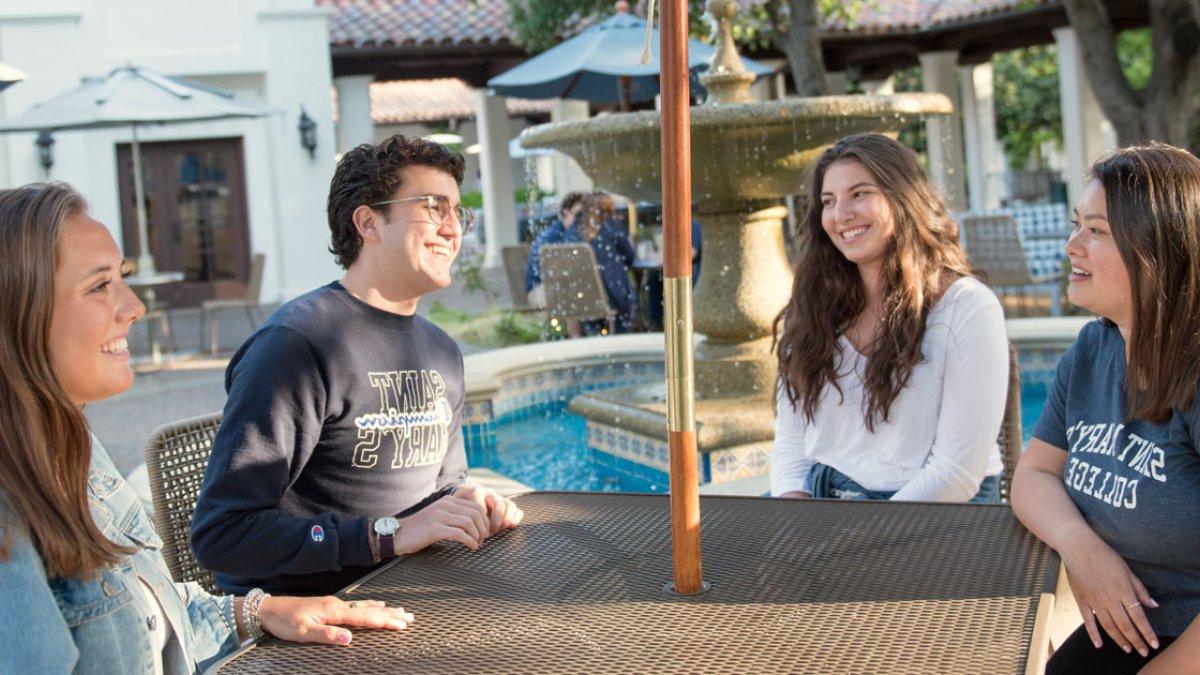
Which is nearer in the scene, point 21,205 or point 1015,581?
point 21,205

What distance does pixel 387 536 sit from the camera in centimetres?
212

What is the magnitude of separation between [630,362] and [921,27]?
47.4ft

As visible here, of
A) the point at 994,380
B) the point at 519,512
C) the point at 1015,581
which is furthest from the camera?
the point at 994,380

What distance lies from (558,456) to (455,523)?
14.0 ft

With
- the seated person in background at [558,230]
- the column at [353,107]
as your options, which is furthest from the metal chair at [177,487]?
the column at [353,107]

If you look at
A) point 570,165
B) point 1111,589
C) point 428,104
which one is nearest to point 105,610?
point 1111,589

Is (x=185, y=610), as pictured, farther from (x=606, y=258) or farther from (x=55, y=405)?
(x=606, y=258)

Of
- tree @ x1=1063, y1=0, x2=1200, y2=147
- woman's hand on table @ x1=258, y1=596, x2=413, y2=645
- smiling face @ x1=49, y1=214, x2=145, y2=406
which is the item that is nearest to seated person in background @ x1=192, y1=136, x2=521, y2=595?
woman's hand on table @ x1=258, y1=596, x2=413, y2=645

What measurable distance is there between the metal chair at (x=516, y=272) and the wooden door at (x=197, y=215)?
756cm

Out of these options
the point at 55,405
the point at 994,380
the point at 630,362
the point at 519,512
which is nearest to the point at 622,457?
the point at 630,362

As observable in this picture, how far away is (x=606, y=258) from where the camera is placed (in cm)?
927

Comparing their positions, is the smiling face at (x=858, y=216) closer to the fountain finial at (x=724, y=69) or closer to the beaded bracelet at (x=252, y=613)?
the beaded bracelet at (x=252, y=613)

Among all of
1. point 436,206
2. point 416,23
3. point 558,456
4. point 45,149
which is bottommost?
point 558,456

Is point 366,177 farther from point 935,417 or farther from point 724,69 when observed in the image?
point 724,69
